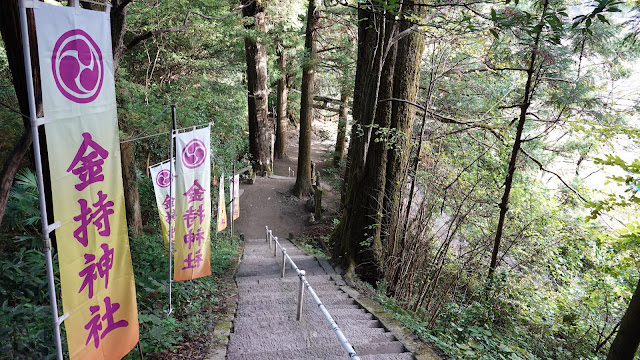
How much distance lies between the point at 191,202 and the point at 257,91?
452 inches

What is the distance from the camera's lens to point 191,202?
5.66 m

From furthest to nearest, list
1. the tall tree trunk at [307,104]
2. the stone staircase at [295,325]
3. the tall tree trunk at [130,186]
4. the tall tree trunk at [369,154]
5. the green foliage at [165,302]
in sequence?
1. the tall tree trunk at [307,104]
2. the tall tree trunk at [130,186]
3. the tall tree trunk at [369,154]
4. the green foliage at [165,302]
5. the stone staircase at [295,325]

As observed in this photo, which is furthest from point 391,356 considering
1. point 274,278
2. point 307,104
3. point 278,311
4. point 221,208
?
point 307,104

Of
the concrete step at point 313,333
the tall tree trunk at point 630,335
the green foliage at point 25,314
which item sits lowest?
the concrete step at point 313,333

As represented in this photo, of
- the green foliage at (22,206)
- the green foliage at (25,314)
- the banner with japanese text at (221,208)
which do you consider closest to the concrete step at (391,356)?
the green foliage at (25,314)

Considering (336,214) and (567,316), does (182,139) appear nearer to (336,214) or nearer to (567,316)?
(567,316)

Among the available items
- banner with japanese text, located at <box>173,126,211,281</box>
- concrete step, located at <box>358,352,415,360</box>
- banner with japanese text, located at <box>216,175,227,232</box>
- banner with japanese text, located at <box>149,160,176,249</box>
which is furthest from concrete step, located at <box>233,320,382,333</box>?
banner with japanese text, located at <box>216,175,227,232</box>

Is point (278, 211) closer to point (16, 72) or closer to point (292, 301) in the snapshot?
point (292, 301)

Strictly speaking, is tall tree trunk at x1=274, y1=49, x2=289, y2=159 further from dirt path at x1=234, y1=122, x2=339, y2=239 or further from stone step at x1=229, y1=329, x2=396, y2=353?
stone step at x1=229, y1=329, x2=396, y2=353

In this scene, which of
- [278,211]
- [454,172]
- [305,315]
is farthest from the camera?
[278,211]

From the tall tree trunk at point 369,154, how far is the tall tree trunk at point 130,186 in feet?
15.7

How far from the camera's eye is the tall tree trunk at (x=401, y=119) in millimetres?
7465

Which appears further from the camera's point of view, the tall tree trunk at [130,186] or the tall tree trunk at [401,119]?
the tall tree trunk at [130,186]

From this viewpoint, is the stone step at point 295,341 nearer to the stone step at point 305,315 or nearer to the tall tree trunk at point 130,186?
the stone step at point 305,315
